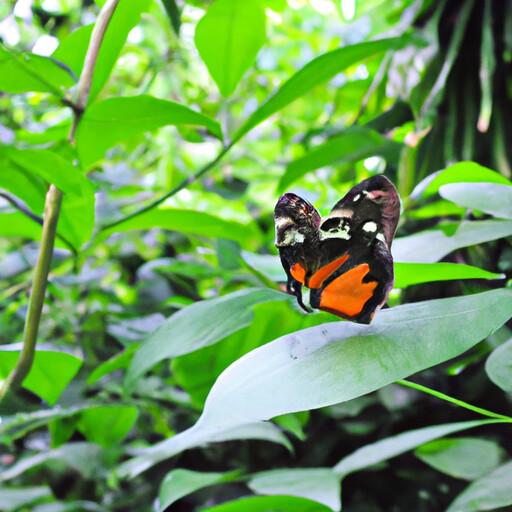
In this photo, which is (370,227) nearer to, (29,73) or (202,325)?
Result: (202,325)

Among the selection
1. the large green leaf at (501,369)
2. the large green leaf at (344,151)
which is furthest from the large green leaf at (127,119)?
the large green leaf at (501,369)

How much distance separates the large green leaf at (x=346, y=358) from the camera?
0.24 meters

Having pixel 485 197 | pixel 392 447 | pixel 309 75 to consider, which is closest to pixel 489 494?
pixel 392 447

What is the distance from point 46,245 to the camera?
0.40 m

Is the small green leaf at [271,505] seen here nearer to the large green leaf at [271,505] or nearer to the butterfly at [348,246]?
the large green leaf at [271,505]

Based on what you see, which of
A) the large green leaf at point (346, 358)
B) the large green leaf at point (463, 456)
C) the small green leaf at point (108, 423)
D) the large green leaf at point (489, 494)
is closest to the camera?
the large green leaf at point (346, 358)

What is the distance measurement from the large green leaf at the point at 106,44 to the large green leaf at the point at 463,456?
396mm

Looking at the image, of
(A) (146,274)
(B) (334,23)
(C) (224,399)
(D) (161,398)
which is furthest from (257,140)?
(C) (224,399)

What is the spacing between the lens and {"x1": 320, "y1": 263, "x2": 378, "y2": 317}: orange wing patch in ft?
0.86

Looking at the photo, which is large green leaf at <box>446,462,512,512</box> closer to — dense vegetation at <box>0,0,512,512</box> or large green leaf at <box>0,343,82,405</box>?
dense vegetation at <box>0,0,512,512</box>

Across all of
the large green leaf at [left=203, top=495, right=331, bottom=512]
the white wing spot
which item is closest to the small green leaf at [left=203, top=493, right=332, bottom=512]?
the large green leaf at [left=203, top=495, right=331, bottom=512]

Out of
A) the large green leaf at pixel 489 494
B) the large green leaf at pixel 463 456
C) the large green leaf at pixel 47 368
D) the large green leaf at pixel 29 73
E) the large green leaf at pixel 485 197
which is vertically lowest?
the large green leaf at pixel 463 456

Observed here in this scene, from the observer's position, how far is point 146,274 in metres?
0.79

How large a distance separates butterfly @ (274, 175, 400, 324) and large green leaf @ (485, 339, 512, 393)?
9 cm
